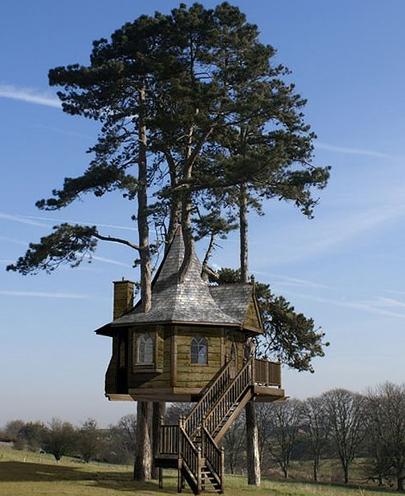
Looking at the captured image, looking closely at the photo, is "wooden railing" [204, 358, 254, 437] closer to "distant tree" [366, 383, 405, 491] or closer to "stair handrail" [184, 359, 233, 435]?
"stair handrail" [184, 359, 233, 435]

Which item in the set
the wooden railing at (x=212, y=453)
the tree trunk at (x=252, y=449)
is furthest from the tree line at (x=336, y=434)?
the wooden railing at (x=212, y=453)

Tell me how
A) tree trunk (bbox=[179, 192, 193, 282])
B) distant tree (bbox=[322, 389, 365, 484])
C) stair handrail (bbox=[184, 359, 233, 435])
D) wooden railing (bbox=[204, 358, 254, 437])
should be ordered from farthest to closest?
distant tree (bbox=[322, 389, 365, 484])
tree trunk (bbox=[179, 192, 193, 282])
wooden railing (bbox=[204, 358, 254, 437])
stair handrail (bbox=[184, 359, 233, 435])

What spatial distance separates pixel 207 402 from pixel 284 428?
56.5 m

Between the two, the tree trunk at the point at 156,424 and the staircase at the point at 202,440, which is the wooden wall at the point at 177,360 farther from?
the tree trunk at the point at 156,424

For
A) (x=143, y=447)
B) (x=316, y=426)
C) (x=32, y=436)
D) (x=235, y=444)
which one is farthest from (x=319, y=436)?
(x=143, y=447)

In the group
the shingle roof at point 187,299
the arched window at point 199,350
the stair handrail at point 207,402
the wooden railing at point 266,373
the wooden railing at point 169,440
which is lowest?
the wooden railing at point 169,440

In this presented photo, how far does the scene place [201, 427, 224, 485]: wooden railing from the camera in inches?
917

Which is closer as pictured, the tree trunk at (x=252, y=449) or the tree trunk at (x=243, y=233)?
the tree trunk at (x=252, y=449)

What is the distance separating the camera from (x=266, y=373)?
91.4 ft

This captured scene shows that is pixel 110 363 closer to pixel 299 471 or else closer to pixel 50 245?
pixel 50 245

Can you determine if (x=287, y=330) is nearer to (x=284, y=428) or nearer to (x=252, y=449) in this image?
(x=252, y=449)

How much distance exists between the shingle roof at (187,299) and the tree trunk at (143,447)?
3.63 meters

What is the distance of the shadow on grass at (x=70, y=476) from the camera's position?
Answer: 2420cm

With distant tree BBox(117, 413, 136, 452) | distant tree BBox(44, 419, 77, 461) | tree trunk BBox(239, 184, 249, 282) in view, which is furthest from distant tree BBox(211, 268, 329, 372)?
distant tree BBox(117, 413, 136, 452)
